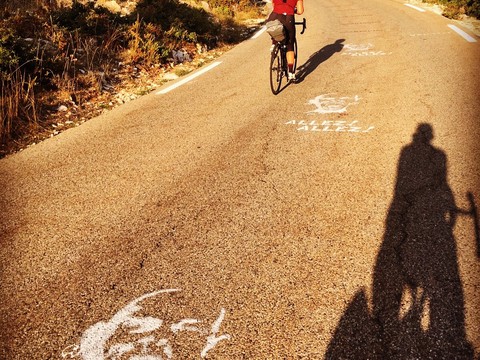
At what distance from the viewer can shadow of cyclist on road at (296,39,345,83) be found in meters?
8.06

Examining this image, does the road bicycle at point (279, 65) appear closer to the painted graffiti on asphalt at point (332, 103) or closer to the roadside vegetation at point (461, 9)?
the painted graffiti on asphalt at point (332, 103)

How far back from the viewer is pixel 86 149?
4965 millimetres

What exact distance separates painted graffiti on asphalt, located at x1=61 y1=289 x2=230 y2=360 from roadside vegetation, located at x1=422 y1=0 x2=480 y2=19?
15.0 metres

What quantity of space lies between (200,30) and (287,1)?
14.4ft

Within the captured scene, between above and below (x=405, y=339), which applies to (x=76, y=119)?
above

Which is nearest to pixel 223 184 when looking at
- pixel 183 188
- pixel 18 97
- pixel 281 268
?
pixel 183 188

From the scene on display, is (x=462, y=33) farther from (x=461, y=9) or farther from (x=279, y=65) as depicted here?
(x=279, y=65)

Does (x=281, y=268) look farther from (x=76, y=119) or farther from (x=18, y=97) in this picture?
(x=18, y=97)

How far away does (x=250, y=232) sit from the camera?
128 inches

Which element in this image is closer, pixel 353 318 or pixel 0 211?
pixel 353 318

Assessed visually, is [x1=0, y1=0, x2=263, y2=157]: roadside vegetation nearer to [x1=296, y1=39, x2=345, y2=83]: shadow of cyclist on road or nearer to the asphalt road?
the asphalt road

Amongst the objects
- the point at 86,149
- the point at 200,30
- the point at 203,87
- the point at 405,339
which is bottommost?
the point at 405,339

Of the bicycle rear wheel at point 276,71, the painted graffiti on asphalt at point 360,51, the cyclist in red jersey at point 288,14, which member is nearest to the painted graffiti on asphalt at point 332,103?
the bicycle rear wheel at point 276,71

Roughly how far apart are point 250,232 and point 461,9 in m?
14.9
